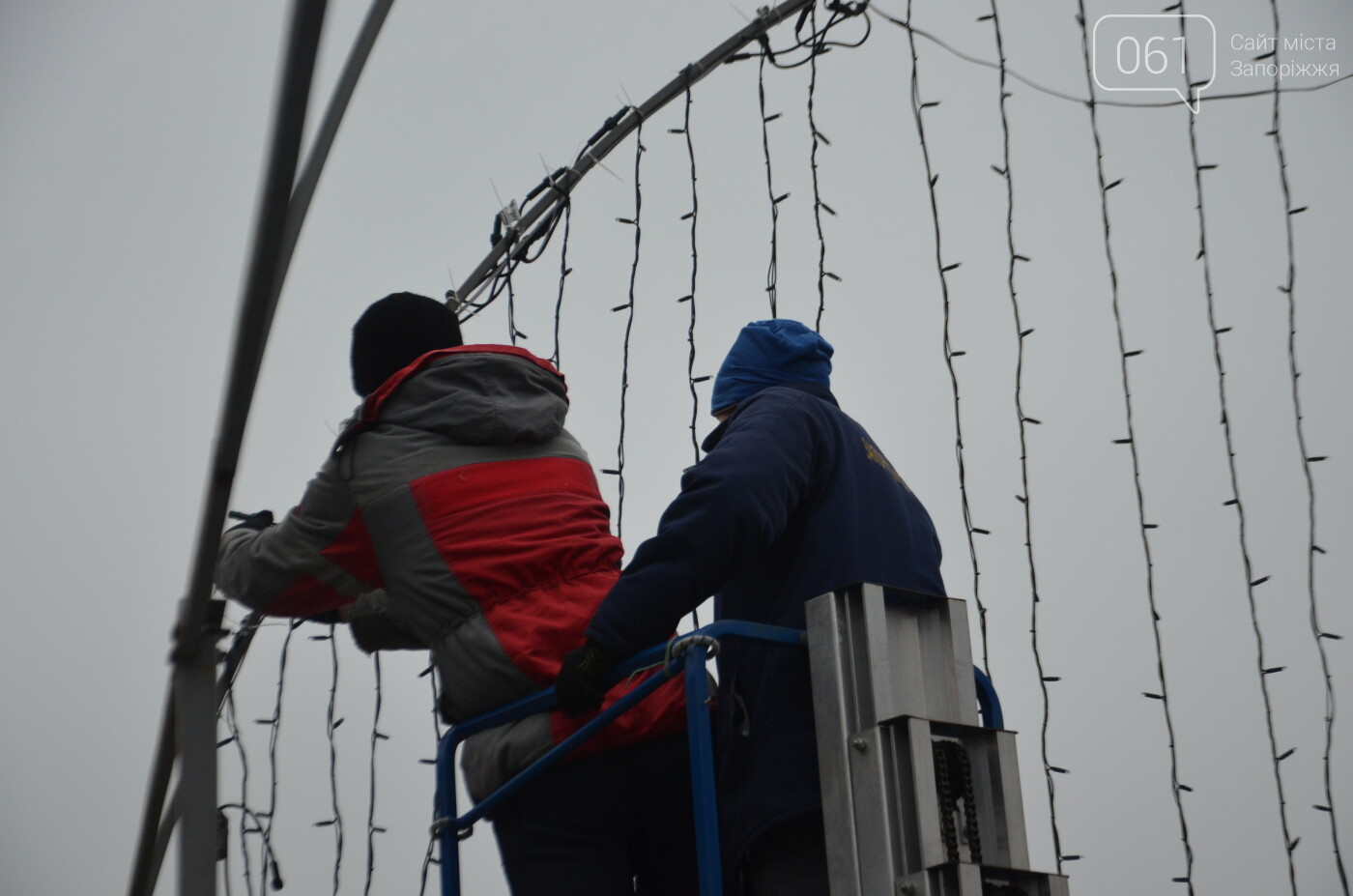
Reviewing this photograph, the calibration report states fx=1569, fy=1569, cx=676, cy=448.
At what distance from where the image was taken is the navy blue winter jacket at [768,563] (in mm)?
2326

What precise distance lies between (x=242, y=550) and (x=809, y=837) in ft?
3.68

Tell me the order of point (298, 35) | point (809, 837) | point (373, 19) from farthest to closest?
point (809, 837)
point (373, 19)
point (298, 35)

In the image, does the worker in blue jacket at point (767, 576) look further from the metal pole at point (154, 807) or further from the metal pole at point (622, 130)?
the metal pole at point (622, 130)

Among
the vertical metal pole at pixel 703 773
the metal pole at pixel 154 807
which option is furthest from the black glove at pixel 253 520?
the vertical metal pole at pixel 703 773

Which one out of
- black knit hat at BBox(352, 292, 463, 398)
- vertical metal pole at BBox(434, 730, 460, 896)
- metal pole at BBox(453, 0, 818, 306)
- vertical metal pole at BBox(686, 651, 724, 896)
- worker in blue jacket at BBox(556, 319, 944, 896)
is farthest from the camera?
metal pole at BBox(453, 0, 818, 306)

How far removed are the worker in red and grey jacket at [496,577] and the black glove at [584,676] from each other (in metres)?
0.12

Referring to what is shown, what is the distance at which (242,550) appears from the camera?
8.98ft

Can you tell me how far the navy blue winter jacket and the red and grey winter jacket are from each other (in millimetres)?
188

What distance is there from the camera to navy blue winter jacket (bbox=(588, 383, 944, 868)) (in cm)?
233

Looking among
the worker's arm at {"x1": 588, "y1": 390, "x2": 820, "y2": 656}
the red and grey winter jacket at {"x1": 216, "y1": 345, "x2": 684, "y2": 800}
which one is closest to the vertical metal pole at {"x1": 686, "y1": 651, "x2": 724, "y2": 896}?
the worker's arm at {"x1": 588, "y1": 390, "x2": 820, "y2": 656}

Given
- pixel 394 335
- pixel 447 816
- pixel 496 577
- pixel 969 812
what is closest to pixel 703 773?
pixel 969 812

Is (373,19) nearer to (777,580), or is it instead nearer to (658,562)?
(658,562)

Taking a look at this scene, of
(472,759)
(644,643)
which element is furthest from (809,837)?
(472,759)

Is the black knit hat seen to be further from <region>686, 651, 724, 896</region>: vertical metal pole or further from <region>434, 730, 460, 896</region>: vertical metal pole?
<region>686, 651, 724, 896</region>: vertical metal pole
